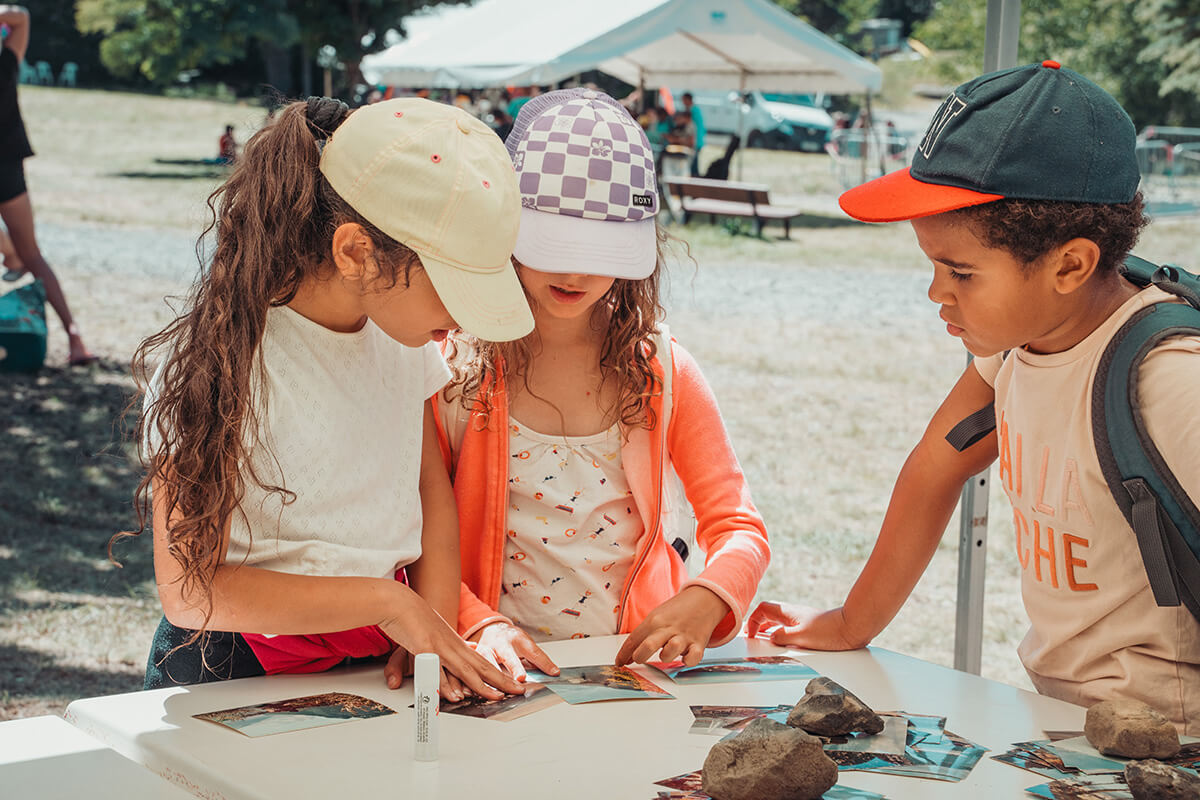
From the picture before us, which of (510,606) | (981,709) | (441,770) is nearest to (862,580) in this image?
(981,709)

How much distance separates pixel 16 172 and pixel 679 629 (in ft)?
18.8

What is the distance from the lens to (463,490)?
1866 mm

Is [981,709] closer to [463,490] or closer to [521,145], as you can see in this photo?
[463,490]

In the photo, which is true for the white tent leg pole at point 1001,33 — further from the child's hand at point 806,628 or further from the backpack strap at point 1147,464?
the child's hand at point 806,628

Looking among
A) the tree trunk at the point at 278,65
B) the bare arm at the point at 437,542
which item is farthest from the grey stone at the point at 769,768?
the tree trunk at the point at 278,65

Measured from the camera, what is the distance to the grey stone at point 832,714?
4.35 feet

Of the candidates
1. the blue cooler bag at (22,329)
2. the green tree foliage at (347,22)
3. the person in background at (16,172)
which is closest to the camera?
the person in background at (16,172)

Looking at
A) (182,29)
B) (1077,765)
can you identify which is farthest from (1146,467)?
(182,29)

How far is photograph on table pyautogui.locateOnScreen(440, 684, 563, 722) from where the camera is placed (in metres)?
1.39

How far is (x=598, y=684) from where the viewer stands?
1510 millimetres

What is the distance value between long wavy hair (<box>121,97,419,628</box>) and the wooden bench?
12.4 metres

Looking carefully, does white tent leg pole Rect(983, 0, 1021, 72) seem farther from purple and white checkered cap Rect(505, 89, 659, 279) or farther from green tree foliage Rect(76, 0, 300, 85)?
green tree foliage Rect(76, 0, 300, 85)

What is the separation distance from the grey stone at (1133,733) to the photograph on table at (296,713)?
788mm

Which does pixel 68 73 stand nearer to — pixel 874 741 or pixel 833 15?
pixel 833 15
